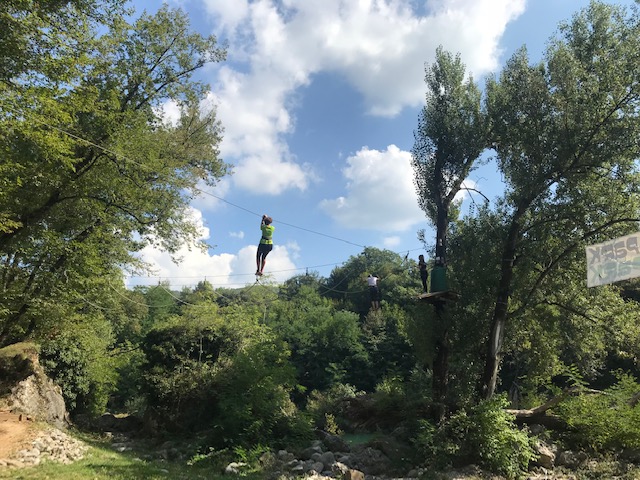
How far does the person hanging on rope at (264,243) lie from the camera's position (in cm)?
1405

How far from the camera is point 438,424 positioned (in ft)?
41.5

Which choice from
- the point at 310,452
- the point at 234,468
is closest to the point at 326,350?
the point at 310,452

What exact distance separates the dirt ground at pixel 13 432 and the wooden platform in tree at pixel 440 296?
11789 mm

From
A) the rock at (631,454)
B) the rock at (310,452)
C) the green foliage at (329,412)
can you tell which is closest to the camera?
the rock at (631,454)

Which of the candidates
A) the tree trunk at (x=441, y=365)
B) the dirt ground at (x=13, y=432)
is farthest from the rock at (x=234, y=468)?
the tree trunk at (x=441, y=365)

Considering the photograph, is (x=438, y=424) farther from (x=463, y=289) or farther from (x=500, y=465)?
(x=463, y=289)

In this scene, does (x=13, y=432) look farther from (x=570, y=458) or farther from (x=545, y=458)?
(x=570, y=458)

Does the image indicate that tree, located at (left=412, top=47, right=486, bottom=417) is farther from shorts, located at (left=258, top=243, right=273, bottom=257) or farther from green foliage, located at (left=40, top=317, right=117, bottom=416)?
green foliage, located at (left=40, top=317, right=117, bottom=416)

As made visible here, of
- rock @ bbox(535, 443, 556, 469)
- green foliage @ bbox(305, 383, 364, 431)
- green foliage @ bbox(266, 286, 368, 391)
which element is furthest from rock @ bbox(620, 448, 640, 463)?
green foliage @ bbox(266, 286, 368, 391)

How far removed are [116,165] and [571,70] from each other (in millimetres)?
13570

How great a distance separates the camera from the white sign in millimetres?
7734

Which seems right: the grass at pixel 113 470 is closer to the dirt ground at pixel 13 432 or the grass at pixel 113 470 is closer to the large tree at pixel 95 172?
the dirt ground at pixel 13 432

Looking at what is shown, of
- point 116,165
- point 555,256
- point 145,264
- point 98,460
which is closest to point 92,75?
point 116,165

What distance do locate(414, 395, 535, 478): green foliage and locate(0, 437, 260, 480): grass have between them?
485 centimetres
